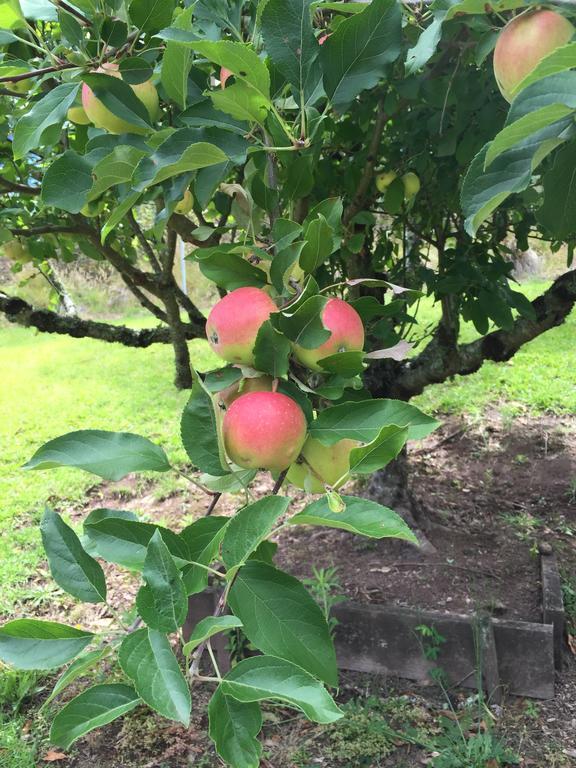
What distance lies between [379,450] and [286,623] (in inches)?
6.9

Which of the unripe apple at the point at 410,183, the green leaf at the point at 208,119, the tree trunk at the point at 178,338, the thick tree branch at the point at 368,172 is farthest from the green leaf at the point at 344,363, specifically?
the tree trunk at the point at 178,338

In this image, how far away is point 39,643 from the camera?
55cm

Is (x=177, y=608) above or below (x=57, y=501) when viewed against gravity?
above

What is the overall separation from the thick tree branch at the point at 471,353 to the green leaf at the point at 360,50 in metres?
1.49

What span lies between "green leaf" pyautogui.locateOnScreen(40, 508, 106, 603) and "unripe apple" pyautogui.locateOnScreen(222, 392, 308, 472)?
169 mm

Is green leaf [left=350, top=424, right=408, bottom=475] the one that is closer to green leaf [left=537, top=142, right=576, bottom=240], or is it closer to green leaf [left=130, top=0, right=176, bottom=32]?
green leaf [left=537, top=142, right=576, bottom=240]

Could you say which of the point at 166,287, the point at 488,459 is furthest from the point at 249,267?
the point at 488,459

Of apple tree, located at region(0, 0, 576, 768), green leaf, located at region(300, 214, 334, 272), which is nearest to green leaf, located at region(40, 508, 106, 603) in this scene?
apple tree, located at region(0, 0, 576, 768)

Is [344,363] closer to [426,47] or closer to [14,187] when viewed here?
[426,47]

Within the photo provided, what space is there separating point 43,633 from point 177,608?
16 centimetres

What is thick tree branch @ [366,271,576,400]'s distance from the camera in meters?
2.12

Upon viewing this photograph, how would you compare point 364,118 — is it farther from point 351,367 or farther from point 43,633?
point 43,633

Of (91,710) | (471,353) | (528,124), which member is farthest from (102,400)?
(528,124)

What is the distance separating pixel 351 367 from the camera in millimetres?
650
